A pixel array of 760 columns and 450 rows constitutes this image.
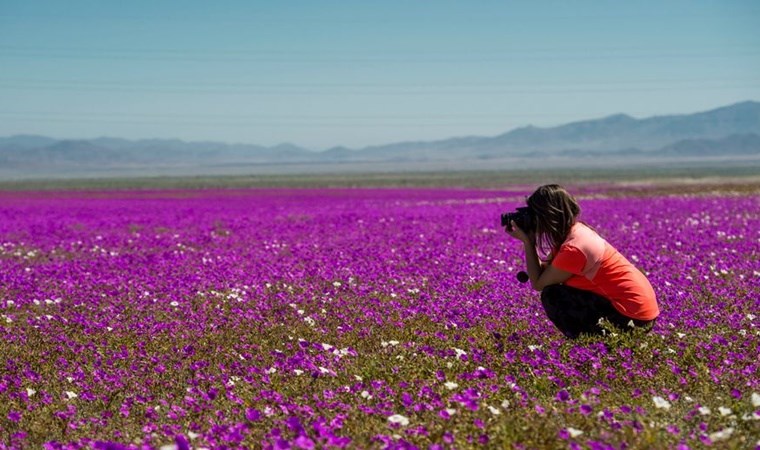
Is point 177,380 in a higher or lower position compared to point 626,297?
lower

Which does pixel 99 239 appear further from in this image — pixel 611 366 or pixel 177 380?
pixel 611 366

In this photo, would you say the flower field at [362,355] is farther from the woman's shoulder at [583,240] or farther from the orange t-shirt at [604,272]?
the woman's shoulder at [583,240]

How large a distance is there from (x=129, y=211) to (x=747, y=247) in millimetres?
23670

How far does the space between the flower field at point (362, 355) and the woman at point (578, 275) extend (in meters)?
0.31

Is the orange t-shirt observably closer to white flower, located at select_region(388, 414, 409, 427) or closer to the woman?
the woman

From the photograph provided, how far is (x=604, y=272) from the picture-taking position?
718cm

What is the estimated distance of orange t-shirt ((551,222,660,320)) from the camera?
7066mm

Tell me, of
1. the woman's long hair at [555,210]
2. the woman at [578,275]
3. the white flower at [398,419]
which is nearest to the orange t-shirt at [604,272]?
the woman at [578,275]

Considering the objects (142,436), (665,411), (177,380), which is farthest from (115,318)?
(665,411)

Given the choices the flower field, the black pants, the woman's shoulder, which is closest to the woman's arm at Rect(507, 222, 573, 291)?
the black pants

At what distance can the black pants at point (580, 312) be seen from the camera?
23.8 feet

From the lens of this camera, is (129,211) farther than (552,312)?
Yes

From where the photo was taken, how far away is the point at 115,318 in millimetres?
9641

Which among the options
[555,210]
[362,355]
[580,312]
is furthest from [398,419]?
[580,312]
